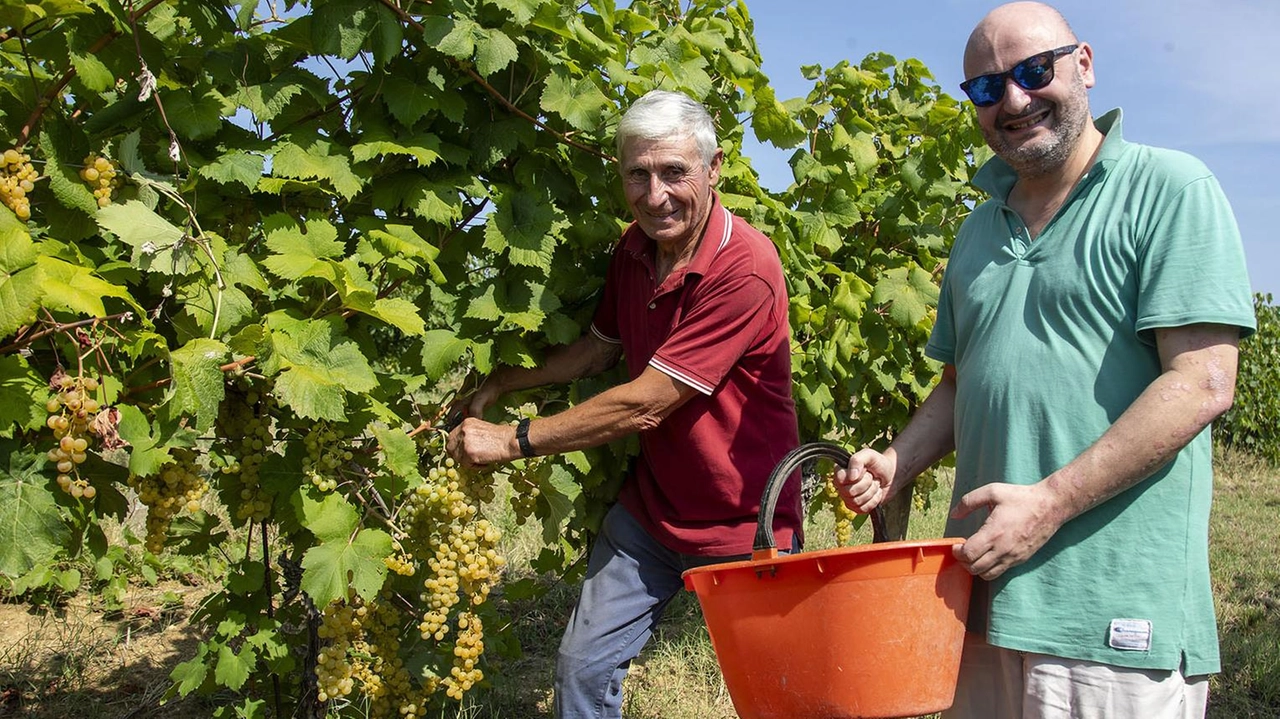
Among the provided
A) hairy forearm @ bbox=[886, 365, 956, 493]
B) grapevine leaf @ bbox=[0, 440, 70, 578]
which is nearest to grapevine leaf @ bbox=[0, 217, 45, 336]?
grapevine leaf @ bbox=[0, 440, 70, 578]

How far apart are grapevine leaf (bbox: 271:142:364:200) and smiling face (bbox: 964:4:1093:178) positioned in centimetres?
143

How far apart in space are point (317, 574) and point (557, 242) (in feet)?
3.65

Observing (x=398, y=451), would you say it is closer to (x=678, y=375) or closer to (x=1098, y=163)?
(x=678, y=375)

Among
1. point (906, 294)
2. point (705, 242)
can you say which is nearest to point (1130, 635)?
point (705, 242)

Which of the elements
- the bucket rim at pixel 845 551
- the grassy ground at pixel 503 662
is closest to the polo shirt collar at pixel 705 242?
the bucket rim at pixel 845 551

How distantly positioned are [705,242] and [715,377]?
0.37m

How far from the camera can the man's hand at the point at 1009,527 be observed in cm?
198

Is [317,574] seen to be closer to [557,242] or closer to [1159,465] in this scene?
[557,242]

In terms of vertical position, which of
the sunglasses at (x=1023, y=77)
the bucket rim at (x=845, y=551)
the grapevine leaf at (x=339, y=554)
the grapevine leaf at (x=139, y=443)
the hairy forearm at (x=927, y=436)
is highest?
the sunglasses at (x=1023, y=77)

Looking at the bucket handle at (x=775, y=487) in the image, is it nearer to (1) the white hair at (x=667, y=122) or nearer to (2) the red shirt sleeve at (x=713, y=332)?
(2) the red shirt sleeve at (x=713, y=332)

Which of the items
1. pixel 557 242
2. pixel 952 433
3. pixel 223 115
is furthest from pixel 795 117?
pixel 223 115

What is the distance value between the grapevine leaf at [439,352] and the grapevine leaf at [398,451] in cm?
20

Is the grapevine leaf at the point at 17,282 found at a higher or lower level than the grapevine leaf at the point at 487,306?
higher

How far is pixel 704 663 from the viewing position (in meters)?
4.78
